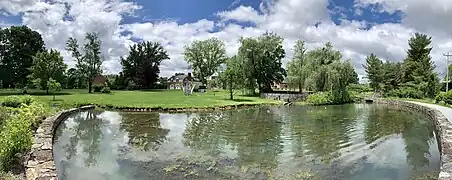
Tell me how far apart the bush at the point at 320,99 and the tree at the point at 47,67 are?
85.1ft

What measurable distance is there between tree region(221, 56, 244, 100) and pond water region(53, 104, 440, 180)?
55.8 ft

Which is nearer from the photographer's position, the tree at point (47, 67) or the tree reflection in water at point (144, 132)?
the tree reflection in water at point (144, 132)

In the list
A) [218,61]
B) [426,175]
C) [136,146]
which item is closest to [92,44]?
[218,61]

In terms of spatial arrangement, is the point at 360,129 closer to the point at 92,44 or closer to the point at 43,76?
the point at 43,76

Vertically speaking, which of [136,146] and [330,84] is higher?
[330,84]

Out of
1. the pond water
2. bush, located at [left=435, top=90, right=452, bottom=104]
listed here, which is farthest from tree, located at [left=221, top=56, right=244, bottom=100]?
bush, located at [left=435, top=90, right=452, bottom=104]

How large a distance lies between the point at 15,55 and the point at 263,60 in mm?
→ 33635

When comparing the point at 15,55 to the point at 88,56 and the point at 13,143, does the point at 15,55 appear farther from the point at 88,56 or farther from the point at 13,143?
the point at 13,143

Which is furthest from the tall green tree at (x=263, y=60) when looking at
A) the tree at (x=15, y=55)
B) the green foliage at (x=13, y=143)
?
the green foliage at (x=13, y=143)

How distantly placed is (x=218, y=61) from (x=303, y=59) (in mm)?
25796

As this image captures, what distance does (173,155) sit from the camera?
1003 centimetres

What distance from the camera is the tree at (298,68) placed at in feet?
133

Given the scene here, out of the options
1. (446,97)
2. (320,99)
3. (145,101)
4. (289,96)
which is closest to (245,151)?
(145,101)

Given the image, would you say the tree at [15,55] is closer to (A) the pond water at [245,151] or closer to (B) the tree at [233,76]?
(B) the tree at [233,76]
